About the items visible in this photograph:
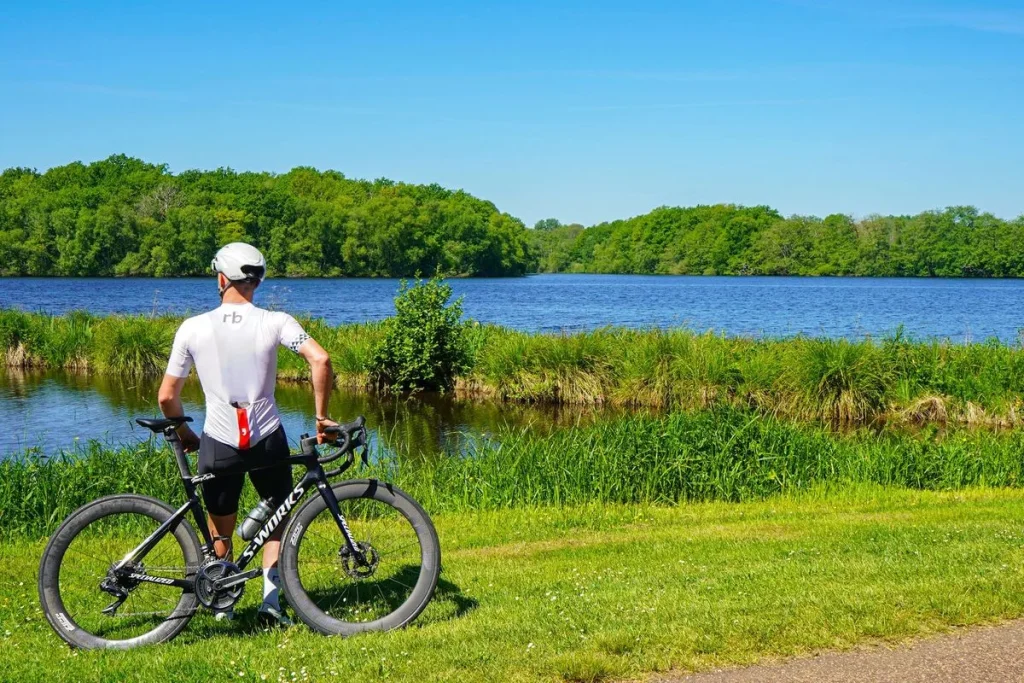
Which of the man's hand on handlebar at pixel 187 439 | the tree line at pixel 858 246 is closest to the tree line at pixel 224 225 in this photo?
the tree line at pixel 858 246

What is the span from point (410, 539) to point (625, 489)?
7.26 m

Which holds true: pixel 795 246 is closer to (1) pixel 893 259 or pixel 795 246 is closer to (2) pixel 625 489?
(1) pixel 893 259

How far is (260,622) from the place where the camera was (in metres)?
6.54

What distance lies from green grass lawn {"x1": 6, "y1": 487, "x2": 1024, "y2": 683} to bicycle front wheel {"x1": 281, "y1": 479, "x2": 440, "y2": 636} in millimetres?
193

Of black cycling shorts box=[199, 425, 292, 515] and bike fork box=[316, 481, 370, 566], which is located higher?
black cycling shorts box=[199, 425, 292, 515]

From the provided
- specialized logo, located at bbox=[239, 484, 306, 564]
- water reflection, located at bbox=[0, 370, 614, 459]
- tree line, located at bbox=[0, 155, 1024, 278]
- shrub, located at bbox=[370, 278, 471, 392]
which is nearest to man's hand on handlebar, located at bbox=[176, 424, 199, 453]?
specialized logo, located at bbox=[239, 484, 306, 564]

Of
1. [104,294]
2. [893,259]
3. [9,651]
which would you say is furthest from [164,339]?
[893,259]

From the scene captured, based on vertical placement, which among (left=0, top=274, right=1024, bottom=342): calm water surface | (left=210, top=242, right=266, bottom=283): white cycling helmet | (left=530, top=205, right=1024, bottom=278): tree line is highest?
(left=530, top=205, right=1024, bottom=278): tree line

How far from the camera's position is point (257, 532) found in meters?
6.24

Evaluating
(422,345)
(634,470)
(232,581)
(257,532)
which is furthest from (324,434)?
(422,345)

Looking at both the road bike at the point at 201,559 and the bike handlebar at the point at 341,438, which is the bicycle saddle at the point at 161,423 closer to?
the road bike at the point at 201,559

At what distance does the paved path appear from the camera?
545 cm

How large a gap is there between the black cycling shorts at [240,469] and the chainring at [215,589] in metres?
0.33

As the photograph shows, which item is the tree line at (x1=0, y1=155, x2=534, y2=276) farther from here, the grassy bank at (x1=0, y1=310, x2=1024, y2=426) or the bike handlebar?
the bike handlebar
